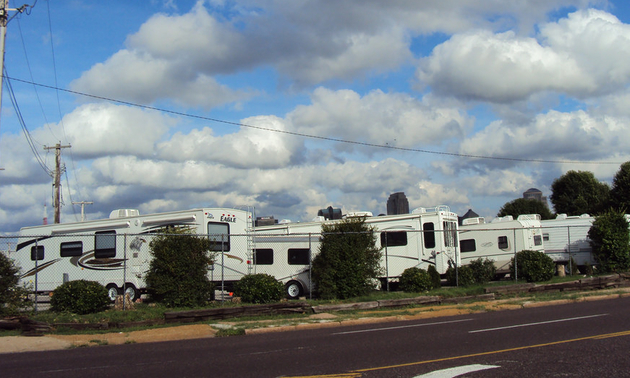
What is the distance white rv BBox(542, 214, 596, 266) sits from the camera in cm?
2826

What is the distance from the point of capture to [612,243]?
25.5 m

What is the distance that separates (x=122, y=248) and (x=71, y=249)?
2467mm

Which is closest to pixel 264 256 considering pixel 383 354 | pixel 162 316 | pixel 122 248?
pixel 122 248

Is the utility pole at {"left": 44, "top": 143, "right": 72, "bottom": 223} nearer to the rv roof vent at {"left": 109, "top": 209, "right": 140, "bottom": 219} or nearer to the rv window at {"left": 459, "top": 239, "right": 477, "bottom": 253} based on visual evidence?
the rv roof vent at {"left": 109, "top": 209, "right": 140, "bottom": 219}

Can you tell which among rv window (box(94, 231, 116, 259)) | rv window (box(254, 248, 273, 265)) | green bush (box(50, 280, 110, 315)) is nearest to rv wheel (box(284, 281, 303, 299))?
rv window (box(254, 248, 273, 265))

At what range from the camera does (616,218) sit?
25.8m

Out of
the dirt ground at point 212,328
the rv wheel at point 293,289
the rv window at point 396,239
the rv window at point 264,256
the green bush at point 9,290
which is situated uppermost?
the rv window at point 396,239

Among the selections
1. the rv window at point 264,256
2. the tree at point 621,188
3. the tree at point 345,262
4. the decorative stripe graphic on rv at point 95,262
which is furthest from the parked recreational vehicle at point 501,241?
the tree at point 621,188

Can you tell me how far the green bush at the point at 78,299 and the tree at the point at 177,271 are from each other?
1.55m

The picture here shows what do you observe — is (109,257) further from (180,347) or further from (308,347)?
(308,347)

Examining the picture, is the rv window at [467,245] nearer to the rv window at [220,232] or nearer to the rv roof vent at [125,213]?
the rv window at [220,232]

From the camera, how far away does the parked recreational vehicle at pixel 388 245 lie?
21.5m

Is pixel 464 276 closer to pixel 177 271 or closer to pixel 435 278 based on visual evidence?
pixel 435 278

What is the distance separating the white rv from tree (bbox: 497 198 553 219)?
124 ft
